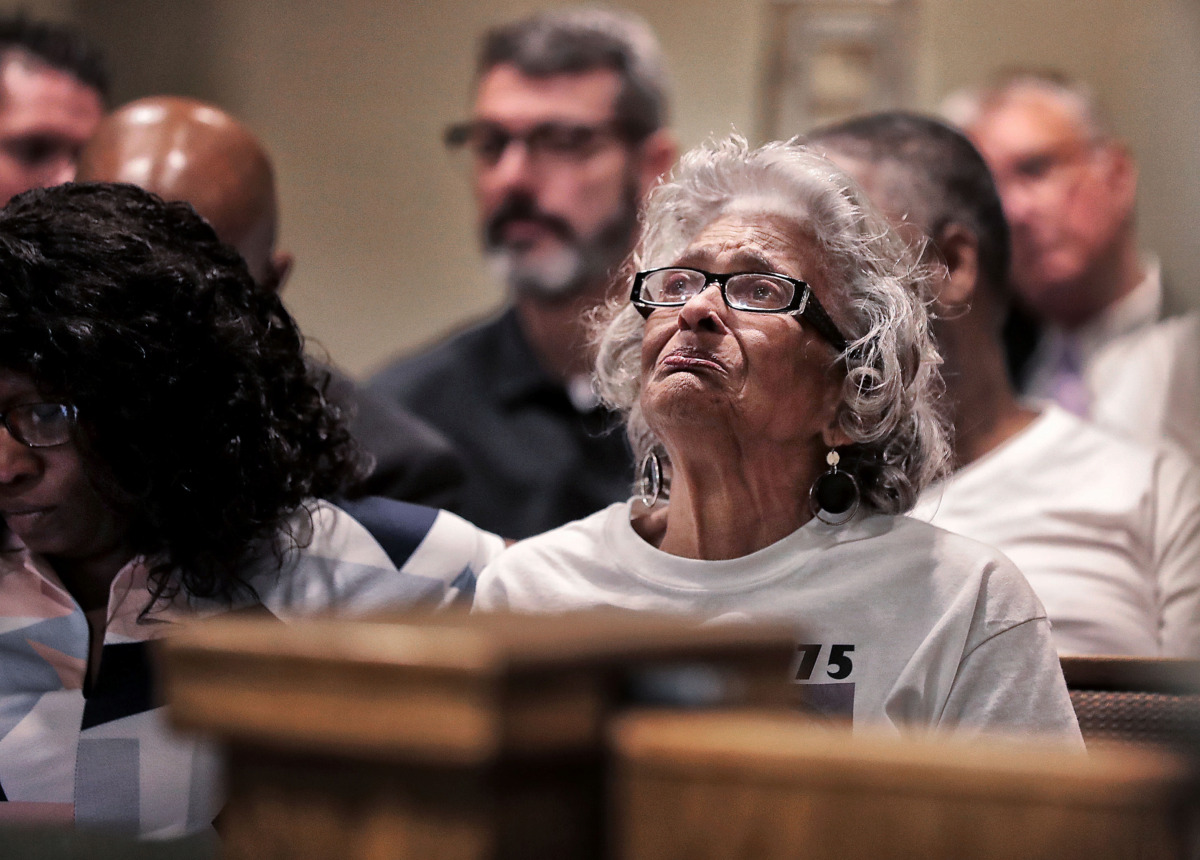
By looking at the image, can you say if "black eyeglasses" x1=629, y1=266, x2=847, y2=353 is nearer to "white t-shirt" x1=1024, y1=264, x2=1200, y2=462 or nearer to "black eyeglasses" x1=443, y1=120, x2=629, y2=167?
"white t-shirt" x1=1024, y1=264, x2=1200, y2=462

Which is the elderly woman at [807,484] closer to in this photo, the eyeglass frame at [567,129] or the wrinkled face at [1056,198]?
the eyeglass frame at [567,129]

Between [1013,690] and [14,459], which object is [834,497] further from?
[14,459]

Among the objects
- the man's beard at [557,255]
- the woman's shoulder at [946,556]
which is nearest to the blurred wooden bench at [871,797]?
the woman's shoulder at [946,556]

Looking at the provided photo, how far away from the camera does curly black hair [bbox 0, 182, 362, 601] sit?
6.16 ft

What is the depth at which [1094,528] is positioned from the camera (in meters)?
2.54

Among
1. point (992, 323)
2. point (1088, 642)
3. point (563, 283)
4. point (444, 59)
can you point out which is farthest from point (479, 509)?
point (444, 59)

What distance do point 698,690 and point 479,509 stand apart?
2635mm

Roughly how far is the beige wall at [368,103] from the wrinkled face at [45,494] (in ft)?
11.0

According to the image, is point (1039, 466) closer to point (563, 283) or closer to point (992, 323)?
point (992, 323)

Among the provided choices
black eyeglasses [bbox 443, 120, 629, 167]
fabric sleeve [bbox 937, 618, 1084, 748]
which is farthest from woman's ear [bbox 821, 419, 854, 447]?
black eyeglasses [bbox 443, 120, 629, 167]

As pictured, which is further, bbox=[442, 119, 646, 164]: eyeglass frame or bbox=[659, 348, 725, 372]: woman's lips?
bbox=[442, 119, 646, 164]: eyeglass frame

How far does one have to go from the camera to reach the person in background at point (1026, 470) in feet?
8.11

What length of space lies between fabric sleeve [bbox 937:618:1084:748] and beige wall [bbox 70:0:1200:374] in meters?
3.78

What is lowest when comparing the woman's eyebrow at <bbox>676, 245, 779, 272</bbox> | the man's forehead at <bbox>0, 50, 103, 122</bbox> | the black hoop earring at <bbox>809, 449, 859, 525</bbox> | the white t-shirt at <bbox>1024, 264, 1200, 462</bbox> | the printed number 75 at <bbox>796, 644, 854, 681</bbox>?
the white t-shirt at <bbox>1024, 264, 1200, 462</bbox>
